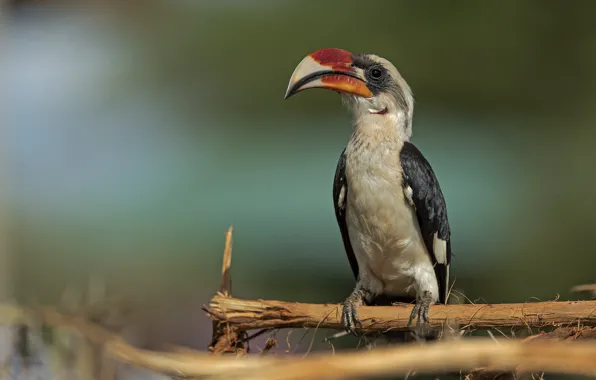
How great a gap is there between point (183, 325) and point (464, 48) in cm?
200

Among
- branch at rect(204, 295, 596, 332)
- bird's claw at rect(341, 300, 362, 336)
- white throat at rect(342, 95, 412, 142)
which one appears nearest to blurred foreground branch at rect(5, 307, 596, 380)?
branch at rect(204, 295, 596, 332)

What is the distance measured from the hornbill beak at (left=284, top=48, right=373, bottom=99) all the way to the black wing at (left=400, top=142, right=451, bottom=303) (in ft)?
0.52

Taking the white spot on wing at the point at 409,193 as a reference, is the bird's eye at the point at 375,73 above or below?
above

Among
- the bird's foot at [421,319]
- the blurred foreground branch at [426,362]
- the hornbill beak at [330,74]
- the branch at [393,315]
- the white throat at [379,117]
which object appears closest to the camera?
the blurred foreground branch at [426,362]

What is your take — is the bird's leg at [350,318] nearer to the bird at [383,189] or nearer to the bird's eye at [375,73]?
the bird at [383,189]

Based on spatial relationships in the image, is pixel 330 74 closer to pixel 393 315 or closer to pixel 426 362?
pixel 393 315

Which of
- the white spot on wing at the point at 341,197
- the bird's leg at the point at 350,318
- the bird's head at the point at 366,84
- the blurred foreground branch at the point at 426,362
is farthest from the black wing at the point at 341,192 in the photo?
the blurred foreground branch at the point at 426,362

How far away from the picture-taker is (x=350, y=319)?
1.13 metres

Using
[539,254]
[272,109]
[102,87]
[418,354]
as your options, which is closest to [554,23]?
[539,254]

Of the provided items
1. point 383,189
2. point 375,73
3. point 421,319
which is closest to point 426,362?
point 421,319

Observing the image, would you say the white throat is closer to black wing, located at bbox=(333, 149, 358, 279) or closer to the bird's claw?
black wing, located at bbox=(333, 149, 358, 279)

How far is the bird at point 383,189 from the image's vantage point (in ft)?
4.32

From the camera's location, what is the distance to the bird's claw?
111cm

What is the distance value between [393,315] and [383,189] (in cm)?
29
